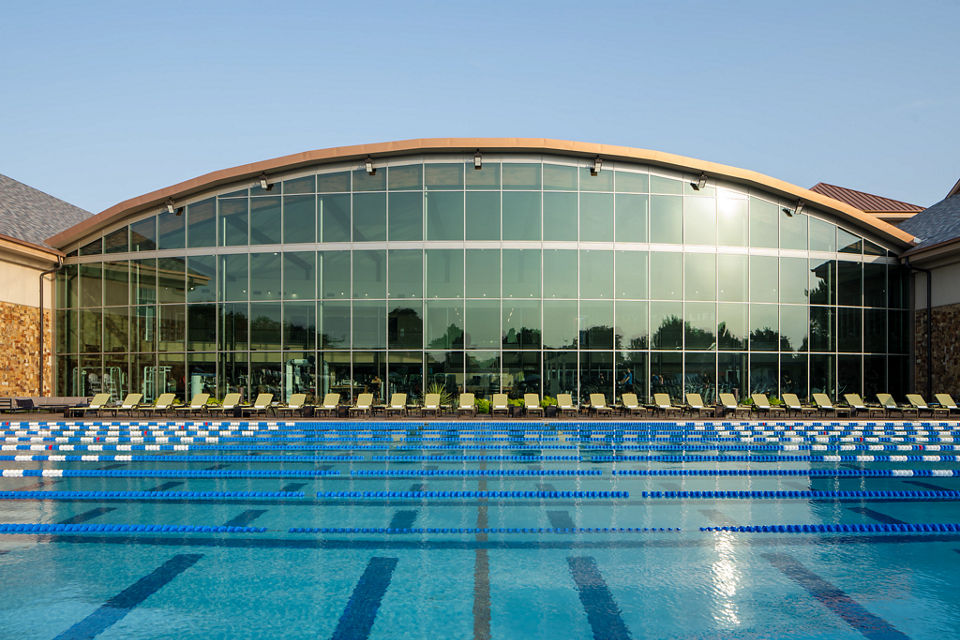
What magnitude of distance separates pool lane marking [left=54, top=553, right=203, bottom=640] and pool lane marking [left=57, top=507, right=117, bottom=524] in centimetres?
205

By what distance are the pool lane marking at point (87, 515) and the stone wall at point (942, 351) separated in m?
21.9

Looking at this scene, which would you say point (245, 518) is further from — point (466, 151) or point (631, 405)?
point (466, 151)

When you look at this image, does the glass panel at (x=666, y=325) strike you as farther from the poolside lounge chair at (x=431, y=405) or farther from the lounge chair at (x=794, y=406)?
the poolside lounge chair at (x=431, y=405)

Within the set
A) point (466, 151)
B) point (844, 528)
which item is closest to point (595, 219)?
point (466, 151)

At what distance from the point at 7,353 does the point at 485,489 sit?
1798 centimetres

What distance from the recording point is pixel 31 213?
2266cm

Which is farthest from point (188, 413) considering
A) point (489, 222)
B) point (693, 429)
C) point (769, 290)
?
point (769, 290)

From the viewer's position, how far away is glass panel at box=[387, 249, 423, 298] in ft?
63.2

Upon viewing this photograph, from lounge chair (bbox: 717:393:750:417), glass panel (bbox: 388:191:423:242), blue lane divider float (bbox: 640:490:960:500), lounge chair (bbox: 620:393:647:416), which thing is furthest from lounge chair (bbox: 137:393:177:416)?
lounge chair (bbox: 717:393:750:417)

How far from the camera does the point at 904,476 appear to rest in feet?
31.4

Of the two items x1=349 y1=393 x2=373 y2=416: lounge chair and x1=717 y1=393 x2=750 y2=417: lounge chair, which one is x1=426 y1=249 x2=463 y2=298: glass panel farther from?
x1=717 y1=393 x2=750 y2=417: lounge chair

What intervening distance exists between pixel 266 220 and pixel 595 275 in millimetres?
10227

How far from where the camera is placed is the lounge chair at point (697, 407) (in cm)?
1831

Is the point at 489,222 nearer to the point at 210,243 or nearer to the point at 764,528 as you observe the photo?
the point at 210,243
